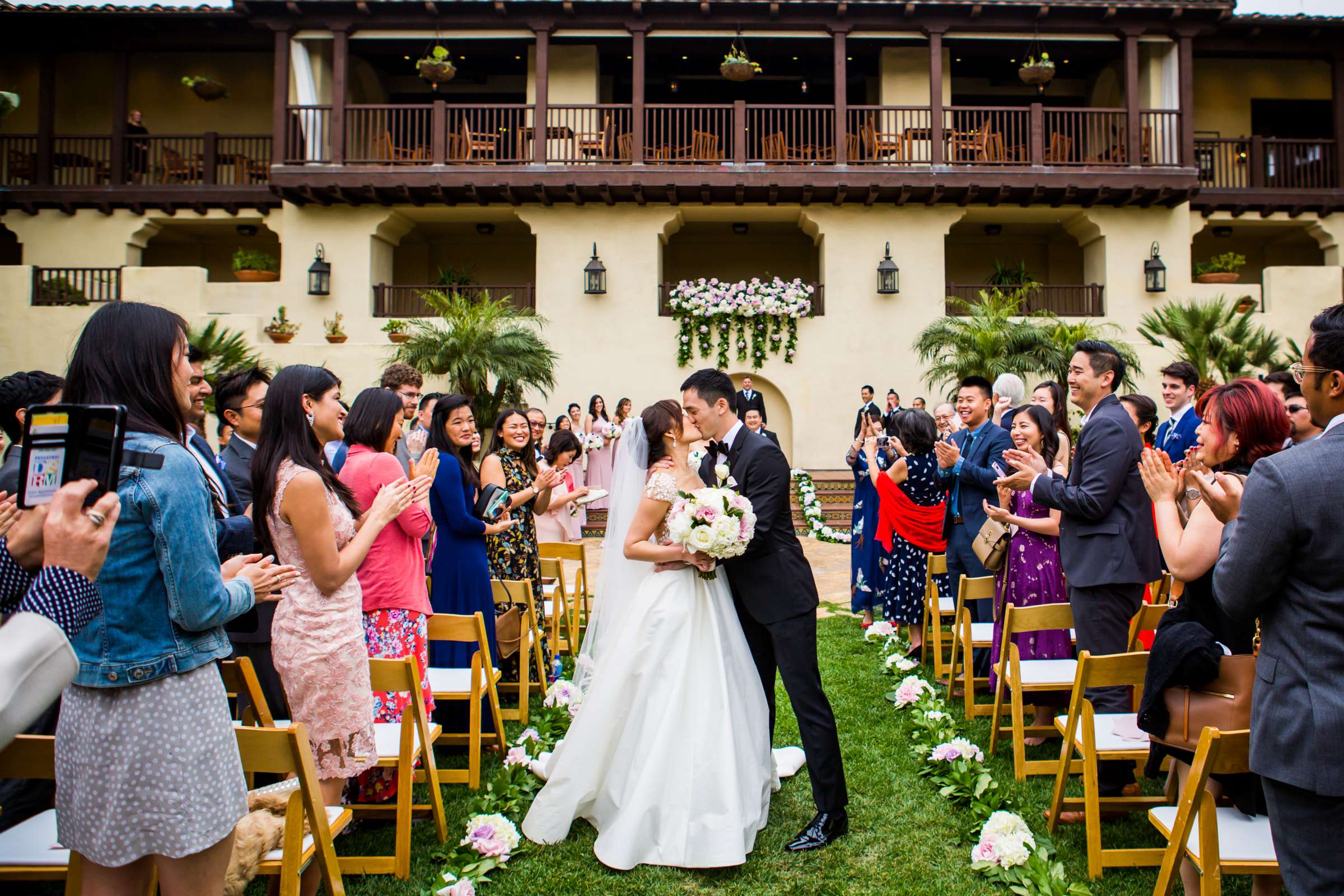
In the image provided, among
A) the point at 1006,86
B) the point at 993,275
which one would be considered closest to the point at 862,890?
the point at 993,275

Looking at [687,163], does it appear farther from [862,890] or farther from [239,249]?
[862,890]

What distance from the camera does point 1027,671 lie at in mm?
4691

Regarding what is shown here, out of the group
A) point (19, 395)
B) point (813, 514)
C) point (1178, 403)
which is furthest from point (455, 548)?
point (813, 514)

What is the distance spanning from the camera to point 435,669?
5.05 meters

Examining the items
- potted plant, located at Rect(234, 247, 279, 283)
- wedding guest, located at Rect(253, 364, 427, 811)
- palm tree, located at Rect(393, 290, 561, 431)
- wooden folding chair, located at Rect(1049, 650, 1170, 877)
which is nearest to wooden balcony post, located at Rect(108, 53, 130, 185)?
potted plant, located at Rect(234, 247, 279, 283)

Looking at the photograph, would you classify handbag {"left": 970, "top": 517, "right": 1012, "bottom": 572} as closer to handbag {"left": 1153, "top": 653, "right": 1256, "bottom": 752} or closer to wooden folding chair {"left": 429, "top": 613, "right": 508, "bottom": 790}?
handbag {"left": 1153, "top": 653, "right": 1256, "bottom": 752}

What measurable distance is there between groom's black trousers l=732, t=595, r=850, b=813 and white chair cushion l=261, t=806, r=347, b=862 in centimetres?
189

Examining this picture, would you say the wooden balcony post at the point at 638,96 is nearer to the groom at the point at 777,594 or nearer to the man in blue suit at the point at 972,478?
the man in blue suit at the point at 972,478

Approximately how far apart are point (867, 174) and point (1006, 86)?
6329 mm

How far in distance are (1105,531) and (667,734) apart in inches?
94.6

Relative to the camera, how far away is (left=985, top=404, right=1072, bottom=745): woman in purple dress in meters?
5.38

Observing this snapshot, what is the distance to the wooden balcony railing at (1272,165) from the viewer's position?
19109 mm

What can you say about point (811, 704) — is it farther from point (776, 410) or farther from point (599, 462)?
point (776, 410)

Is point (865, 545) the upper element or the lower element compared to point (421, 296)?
lower
